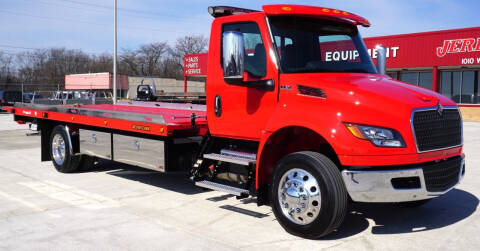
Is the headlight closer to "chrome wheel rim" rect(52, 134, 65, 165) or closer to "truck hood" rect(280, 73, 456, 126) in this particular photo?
"truck hood" rect(280, 73, 456, 126)

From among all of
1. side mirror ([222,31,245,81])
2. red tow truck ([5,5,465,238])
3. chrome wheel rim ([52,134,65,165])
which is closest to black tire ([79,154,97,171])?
chrome wheel rim ([52,134,65,165])

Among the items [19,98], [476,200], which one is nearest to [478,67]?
[476,200]

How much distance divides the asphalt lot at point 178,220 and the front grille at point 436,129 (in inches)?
39.2

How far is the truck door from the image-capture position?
514cm

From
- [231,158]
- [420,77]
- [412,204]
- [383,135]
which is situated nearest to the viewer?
[383,135]

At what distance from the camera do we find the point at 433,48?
26812 millimetres

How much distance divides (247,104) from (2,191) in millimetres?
4145

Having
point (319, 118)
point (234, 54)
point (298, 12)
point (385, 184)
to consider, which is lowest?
point (385, 184)

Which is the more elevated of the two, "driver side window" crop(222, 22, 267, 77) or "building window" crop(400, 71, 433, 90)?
"building window" crop(400, 71, 433, 90)

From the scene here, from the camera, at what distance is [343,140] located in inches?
169

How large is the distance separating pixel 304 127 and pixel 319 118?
0.72 ft

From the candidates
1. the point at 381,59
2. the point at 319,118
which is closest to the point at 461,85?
the point at 381,59

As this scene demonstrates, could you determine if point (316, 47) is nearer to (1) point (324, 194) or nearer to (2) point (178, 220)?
(1) point (324, 194)

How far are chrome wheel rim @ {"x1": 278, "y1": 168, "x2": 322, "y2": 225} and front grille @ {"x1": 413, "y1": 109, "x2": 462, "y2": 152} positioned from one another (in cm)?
108
